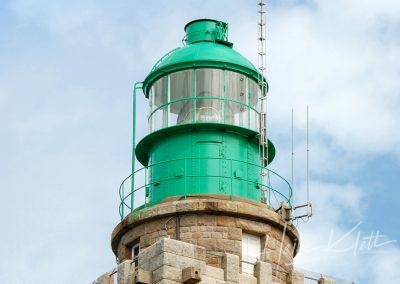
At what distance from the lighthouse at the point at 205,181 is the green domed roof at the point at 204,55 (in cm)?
2

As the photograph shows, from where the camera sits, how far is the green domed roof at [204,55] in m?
28.4

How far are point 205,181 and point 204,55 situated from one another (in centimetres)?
303

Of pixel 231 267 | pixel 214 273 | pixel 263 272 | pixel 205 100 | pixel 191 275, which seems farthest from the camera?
pixel 205 100

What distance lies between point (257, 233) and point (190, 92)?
3.54m

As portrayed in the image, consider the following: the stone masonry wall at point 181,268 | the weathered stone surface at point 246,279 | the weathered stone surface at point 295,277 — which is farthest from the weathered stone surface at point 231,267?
the weathered stone surface at point 295,277

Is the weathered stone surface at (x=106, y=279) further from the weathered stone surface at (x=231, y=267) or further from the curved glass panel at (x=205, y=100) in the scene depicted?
the curved glass panel at (x=205, y=100)

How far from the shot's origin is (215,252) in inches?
1027

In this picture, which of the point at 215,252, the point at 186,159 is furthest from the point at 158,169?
the point at 215,252

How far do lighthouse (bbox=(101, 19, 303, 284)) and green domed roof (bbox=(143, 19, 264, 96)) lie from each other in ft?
0.07

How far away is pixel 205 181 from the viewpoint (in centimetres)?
2709

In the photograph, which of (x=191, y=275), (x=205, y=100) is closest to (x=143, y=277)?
(x=191, y=275)

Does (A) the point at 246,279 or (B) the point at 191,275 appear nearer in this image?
(B) the point at 191,275

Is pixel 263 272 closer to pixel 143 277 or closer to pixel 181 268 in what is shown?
pixel 181 268

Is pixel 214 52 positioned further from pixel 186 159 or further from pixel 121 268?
pixel 121 268
